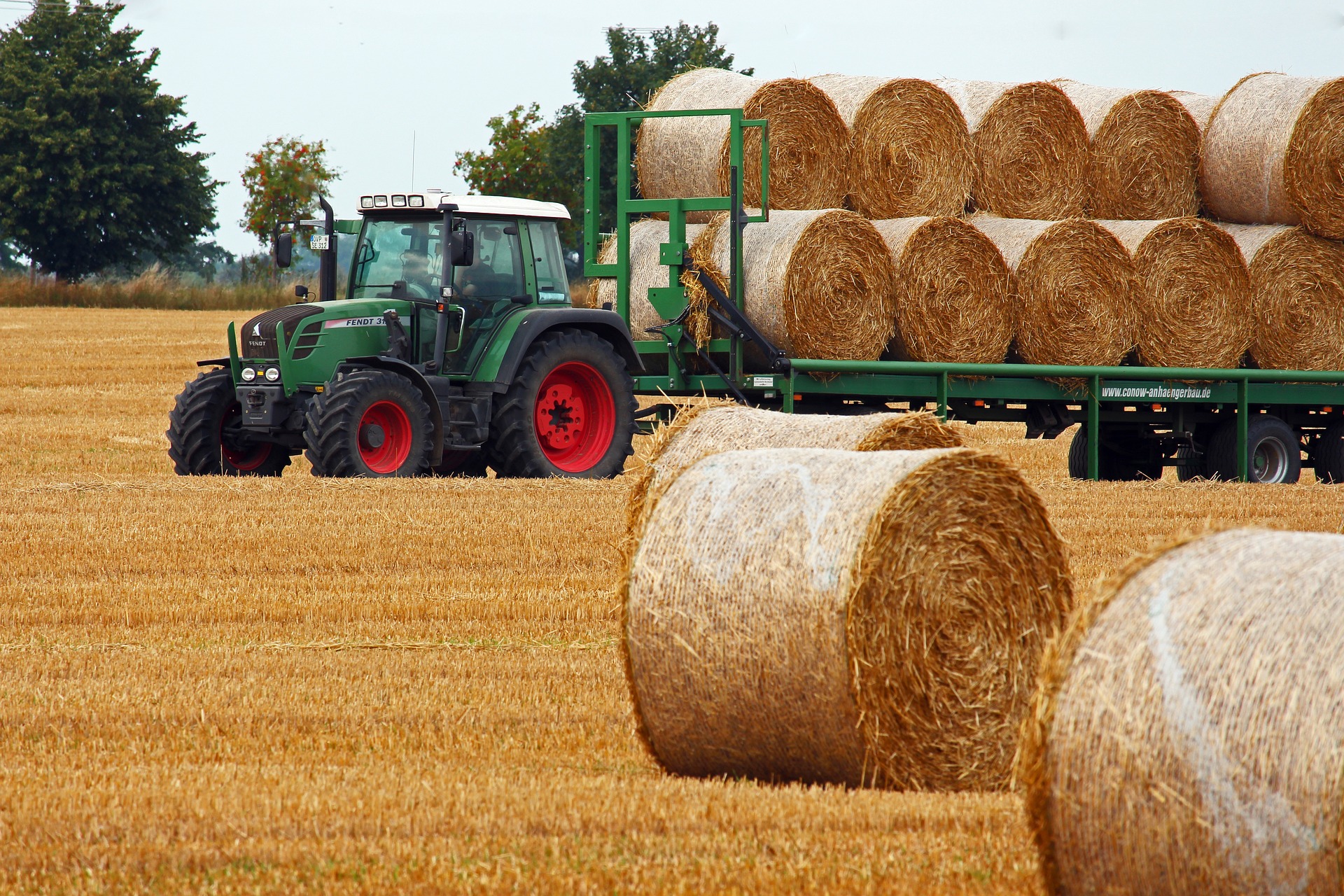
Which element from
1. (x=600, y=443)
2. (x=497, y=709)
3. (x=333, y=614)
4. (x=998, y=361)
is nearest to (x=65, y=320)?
(x=600, y=443)

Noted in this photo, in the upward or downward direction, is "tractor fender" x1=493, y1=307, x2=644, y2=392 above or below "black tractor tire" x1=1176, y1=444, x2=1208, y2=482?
above

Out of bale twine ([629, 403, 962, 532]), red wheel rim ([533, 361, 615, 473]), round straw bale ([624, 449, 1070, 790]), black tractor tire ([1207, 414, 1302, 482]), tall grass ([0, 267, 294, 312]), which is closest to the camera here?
round straw bale ([624, 449, 1070, 790])

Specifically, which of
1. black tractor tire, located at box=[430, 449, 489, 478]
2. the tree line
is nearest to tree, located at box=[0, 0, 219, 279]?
the tree line

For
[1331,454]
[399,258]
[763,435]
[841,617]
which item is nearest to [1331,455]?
[1331,454]

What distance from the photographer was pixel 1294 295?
43.6 feet

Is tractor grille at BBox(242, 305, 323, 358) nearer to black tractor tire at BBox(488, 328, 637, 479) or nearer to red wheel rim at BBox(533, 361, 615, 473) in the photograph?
black tractor tire at BBox(488, 328, 637, 479)

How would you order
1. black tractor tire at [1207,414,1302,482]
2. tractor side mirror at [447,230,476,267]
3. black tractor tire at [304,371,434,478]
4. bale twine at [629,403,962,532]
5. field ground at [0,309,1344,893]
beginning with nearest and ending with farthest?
field ground at [0,309,1344,893], bale twine at [629,403,962,532], black tractor tire at [304,371,434,478], tractor side mirror at [447,230,476,267], black tractor tire at [1207,414,1302,482]

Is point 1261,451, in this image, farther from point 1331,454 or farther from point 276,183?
point 276,183

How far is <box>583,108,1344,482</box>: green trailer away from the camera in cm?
1221

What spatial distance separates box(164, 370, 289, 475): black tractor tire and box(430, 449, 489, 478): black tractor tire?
1.37 m

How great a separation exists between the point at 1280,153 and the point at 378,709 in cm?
953

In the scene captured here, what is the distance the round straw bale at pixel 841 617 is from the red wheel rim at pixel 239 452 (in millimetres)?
7994

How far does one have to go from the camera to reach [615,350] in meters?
13.0

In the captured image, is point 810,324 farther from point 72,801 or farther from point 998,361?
point 72,801
